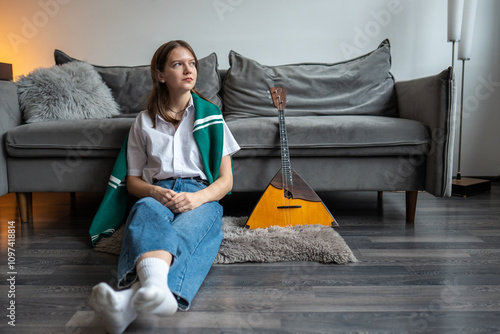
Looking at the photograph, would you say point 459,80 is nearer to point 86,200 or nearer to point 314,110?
point 314,110

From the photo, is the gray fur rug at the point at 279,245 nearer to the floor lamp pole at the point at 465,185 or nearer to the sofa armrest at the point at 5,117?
the sofa armrest at the point at 5,117

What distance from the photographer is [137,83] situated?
2324mm

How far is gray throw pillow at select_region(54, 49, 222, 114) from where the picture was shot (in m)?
2.29

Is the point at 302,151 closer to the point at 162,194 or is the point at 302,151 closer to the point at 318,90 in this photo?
the point at 318,90

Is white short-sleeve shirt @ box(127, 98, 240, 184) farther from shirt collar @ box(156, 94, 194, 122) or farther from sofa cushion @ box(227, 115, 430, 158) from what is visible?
sofa cushion @ box(227, 115, 430, 158)

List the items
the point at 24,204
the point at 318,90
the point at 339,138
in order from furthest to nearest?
the point at 318,90
the point at 24,204
the point at 339,138

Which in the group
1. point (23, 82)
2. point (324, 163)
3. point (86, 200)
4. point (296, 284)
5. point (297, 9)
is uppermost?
point (297, 9)

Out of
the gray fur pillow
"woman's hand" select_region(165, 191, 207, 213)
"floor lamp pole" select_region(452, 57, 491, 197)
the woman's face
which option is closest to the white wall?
"floor lamp pole" select_region(452, 57, 491, 197)

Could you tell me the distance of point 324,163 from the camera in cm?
185

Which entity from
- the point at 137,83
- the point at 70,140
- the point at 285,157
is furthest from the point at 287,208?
the point at 137,83

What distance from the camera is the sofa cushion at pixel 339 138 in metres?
1.80

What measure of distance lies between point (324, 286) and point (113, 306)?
61 centimetres

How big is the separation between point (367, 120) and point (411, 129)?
20 centimetres

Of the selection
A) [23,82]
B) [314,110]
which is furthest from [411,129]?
[23,82]
